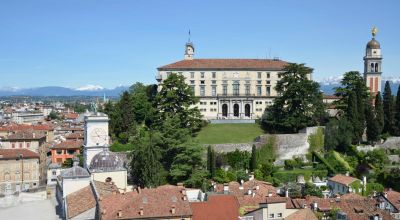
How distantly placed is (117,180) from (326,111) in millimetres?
32430

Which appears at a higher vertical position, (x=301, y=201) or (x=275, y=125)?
(x=275, y=125)

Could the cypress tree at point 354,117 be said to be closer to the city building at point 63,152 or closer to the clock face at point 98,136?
the clock face at point 98,136

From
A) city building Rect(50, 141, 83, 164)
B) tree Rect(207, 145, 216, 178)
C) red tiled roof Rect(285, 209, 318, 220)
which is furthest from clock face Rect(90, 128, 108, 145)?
red tiled roof Rect(285, 209, 318, 220)

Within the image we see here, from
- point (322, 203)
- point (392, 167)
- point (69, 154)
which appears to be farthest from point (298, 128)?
point (69, 154)

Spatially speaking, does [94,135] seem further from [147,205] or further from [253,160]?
[147,205]

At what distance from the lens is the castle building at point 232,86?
6925 cm

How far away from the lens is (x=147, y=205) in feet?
95.8

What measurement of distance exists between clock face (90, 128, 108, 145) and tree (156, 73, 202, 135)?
40.4ft

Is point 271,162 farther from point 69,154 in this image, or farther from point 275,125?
point 69,154

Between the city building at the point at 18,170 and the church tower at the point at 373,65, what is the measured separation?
166 feet

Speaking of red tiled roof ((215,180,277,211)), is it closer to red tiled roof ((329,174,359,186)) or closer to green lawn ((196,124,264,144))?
red tiled roof ((329,174,359,186))

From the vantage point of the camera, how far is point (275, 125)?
59094 millimetres

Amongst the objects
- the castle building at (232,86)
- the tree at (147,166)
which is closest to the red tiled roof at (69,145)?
the castle building at (232,86)

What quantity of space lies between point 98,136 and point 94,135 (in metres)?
0.39
